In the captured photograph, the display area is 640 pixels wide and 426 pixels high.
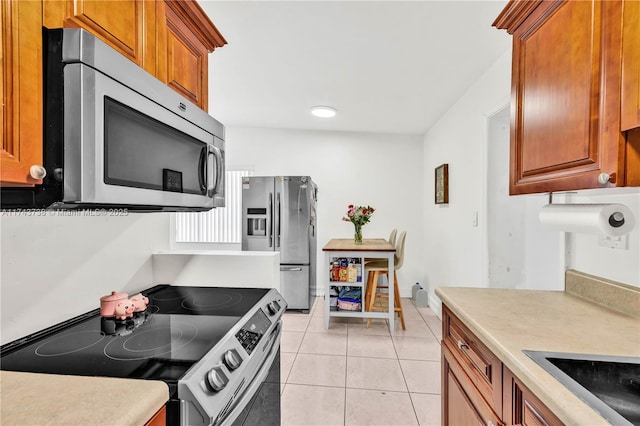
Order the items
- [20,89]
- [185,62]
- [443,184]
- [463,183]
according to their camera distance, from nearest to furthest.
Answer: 1. [20,89]
2. [185,62]
3. [463,183]
4. [443,184]

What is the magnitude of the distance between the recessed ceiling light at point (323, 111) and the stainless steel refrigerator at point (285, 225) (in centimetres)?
79

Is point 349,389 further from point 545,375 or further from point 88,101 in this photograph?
point 88,101

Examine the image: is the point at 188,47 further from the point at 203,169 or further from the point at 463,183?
the point at 463,183

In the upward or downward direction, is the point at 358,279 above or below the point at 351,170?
below

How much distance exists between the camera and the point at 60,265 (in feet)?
3.72

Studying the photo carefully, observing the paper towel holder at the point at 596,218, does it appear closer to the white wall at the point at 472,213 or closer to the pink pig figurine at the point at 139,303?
the white wall at the point at 472,213

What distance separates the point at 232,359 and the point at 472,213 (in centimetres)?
250

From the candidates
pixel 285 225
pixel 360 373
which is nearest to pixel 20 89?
pixel 360 373

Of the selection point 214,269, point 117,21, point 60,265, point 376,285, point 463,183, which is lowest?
point 376,285

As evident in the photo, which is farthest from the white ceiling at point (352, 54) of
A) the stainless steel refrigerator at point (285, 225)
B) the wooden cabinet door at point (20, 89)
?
the wooden cabinet door at point (20, 89)

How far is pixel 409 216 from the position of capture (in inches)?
181

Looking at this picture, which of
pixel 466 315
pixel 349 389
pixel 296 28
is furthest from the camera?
pixel 349 389

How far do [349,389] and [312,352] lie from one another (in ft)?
2.07

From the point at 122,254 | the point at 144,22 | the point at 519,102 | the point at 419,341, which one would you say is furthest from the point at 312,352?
the point at 144,22
